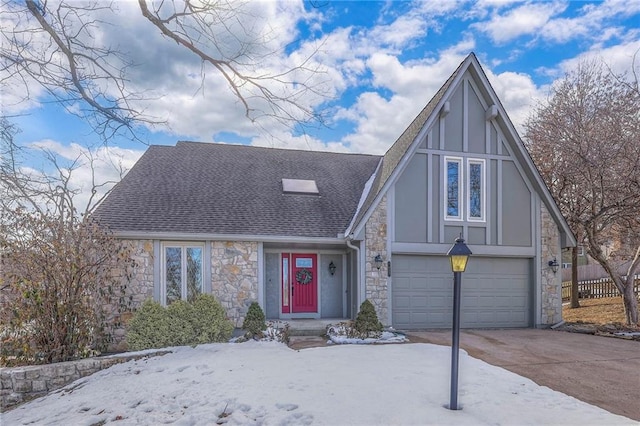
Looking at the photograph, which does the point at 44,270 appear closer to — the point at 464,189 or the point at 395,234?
the point at 395,234

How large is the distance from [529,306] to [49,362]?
11784 mm

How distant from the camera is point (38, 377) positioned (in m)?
6.52

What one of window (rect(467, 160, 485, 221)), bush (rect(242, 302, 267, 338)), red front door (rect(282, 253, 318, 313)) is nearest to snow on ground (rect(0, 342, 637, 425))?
bush (rect(242, 302, 267, 338))

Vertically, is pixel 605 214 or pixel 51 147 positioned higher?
pixel 51 147

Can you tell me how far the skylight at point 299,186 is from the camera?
475 inches

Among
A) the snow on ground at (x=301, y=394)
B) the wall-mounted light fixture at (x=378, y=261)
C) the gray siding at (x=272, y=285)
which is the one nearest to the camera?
the snow on ground at (x=301, y=394)

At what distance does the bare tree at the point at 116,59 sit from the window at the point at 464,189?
19.3 feet

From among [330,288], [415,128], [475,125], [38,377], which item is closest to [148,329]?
[38,377]

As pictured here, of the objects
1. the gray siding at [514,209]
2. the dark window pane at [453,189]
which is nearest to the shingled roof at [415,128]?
the dark window pane at [453,189]

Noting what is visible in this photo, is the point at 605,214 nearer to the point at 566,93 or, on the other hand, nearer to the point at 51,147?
the point at 566,93

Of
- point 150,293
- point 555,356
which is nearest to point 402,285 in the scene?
point 555,356

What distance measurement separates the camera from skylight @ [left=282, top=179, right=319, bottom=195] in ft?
39.6

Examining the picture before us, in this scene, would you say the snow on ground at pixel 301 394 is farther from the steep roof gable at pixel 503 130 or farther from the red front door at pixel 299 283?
the steep roof gable at pixel 503 130

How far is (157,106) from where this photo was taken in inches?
234
